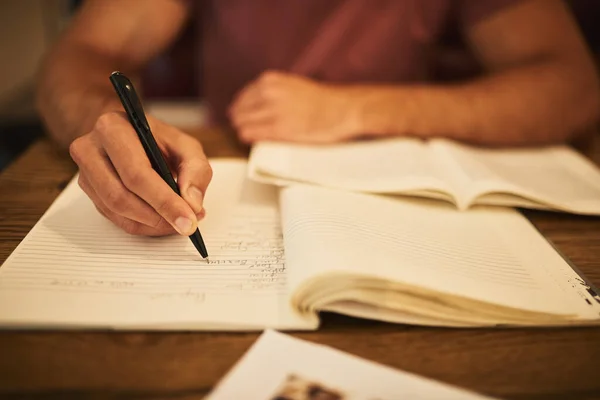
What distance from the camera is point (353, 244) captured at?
49cm

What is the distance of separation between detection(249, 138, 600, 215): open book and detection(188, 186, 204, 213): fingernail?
0.12m

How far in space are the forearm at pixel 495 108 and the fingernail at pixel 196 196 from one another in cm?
36

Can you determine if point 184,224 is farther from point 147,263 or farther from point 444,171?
point 444,171

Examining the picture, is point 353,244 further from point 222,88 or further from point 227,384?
point 222,88

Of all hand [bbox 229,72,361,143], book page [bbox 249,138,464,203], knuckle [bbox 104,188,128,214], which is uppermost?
hand [bbox 229,72,361,143]

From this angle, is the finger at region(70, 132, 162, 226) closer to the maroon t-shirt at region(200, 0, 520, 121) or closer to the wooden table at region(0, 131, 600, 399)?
the wooden table at region(0, 131, 600, 399)

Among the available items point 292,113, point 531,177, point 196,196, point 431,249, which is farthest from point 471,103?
point 196,196

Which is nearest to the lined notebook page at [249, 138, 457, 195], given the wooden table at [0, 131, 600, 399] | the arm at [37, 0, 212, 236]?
the arm at [37, 0, 212, 236]

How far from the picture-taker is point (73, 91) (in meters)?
0.83

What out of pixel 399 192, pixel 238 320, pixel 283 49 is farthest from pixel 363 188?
pixel 283 49

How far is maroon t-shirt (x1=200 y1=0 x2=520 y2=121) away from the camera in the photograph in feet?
3.55

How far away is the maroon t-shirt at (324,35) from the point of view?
1083 millimetres

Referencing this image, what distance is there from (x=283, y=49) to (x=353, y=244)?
2.38ft

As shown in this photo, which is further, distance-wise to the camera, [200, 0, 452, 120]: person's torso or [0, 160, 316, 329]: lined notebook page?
[200, 0, 452, 120]: person's torso
